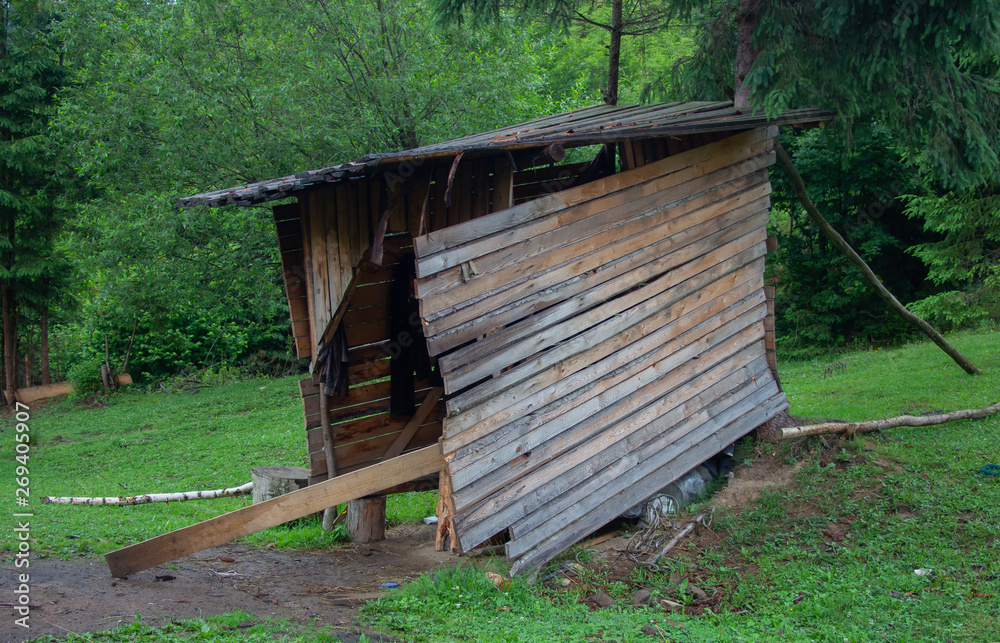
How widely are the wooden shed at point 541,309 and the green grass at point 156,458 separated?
1.80 metres

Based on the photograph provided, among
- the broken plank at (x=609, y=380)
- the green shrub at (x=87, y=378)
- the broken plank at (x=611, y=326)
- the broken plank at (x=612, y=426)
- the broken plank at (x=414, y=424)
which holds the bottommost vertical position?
the green shrub at (x=87, y=378)

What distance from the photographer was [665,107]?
8.02m

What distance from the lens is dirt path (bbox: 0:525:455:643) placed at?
4559 mm

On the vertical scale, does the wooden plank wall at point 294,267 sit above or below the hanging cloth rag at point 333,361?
above

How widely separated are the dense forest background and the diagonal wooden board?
418cm

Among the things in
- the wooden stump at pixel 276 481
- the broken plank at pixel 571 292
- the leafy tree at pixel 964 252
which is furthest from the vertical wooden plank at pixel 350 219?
the leafy tree at pixel 964 252

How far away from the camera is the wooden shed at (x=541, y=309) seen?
5.42 m

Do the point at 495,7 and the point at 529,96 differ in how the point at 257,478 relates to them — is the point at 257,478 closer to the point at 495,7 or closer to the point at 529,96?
the point at 495,7

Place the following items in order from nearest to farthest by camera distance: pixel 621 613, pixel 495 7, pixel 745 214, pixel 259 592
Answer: pixel 621 613
pixel 259 592
pixel 745 214
pixel 495 7

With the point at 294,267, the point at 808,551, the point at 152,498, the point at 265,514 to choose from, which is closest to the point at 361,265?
the point at 294,267

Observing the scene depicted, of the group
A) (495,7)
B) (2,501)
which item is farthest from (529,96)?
(2,501)

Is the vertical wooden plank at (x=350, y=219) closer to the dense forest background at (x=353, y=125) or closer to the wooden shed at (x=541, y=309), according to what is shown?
the wooden shed at (x=541, y=309)

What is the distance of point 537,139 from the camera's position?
5074 millimetres

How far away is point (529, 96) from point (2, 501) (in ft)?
35.0
